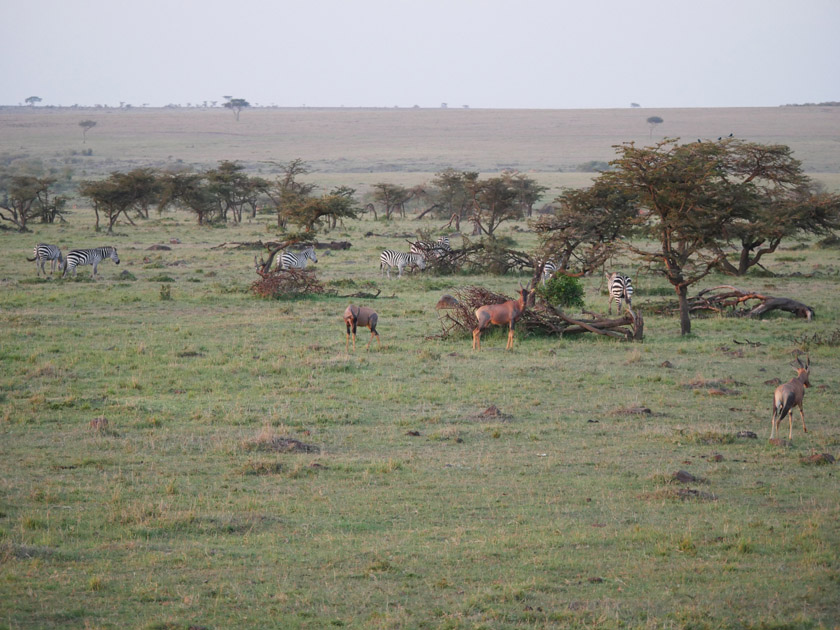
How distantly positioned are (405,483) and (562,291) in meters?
10.9

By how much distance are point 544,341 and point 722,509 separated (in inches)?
352

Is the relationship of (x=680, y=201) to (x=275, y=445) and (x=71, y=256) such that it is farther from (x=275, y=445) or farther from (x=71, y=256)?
(x=71, y=256)

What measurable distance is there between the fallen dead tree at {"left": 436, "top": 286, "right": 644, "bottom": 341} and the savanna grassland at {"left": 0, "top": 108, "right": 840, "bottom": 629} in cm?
29

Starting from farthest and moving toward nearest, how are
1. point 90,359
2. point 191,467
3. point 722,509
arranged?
point 90,359 → point 191,467 → point 722,509

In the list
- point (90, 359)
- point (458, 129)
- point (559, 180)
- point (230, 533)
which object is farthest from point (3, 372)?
point (458, 129)

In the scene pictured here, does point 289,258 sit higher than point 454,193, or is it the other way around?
point 454,193

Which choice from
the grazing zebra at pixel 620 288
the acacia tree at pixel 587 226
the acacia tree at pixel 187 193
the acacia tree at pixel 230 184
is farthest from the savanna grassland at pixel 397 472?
the acacia tree at pixel 230 184

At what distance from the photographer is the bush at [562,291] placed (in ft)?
60.7

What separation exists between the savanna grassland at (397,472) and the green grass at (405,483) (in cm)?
3

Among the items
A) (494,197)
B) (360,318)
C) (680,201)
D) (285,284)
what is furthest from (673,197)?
(494,197)

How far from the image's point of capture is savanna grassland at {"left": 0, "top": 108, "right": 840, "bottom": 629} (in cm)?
564

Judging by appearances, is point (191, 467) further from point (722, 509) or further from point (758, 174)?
point (758, 174)

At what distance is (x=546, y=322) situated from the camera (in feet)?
54.3

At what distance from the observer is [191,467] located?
877 centimetres
